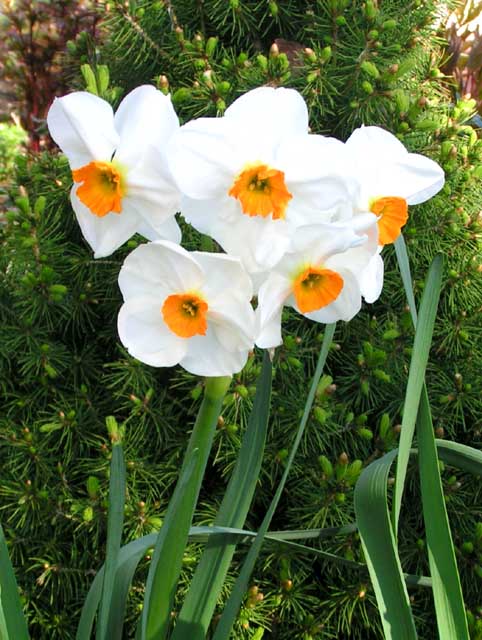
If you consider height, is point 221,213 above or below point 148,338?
above

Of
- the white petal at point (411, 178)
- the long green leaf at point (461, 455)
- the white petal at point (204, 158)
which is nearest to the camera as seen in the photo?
the white petal at point (204, 158)

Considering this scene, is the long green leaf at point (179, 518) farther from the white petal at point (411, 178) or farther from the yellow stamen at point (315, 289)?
the white petal at point (411, 178)

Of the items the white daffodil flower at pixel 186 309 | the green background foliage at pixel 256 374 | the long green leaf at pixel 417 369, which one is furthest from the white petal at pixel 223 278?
the green background foliage at pixel 256 374

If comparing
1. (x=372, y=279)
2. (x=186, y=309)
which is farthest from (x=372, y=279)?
(x=186, y=309)

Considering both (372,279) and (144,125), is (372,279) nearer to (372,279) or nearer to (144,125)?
(372,279)

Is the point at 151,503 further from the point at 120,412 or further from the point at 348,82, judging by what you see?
the point at 348,82

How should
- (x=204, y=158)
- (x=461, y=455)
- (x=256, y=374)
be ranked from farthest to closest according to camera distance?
(x=256, y=374) → (x=461, y=455) → (x=204, y=158)
